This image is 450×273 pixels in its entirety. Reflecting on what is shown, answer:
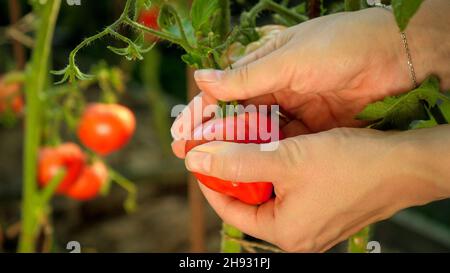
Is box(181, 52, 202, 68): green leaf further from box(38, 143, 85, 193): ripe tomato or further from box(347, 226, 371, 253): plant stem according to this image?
box(38, 143, 85, 193): ripe tomato

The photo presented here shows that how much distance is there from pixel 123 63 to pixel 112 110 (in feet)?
3.98

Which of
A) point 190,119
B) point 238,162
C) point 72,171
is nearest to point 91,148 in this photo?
point 72,171

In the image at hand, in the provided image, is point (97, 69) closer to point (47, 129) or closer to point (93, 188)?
point (47, 129)

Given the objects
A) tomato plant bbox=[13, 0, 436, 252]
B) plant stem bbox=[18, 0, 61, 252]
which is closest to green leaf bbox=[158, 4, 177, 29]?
tomato plant bbox=[13, 0, 436, 252]

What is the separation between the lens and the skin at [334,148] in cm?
59

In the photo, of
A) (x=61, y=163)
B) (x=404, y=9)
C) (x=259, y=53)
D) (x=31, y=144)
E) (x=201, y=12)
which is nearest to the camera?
(x=404, y=9)

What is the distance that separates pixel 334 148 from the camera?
0.60 metres

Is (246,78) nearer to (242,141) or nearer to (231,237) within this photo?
(242,141)

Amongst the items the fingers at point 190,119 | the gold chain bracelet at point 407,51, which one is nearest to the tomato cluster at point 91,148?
the fingers at point 190,119

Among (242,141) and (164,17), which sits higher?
(164,17)

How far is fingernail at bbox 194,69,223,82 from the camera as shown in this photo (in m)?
0.59

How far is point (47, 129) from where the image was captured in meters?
1.27

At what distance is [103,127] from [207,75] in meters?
0.81
